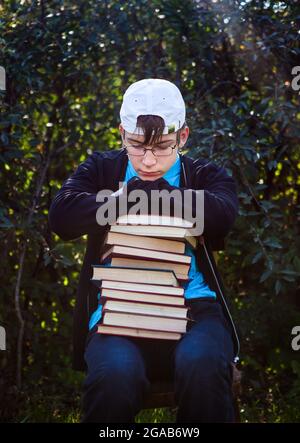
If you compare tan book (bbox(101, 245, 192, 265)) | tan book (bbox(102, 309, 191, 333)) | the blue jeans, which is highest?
tan book (bbox(101, 245, 192, 265))

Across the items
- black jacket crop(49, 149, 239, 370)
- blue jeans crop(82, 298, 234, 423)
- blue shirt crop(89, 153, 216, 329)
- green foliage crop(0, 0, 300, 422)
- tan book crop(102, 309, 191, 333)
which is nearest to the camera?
blue jeans crop(82, 298, 234, 423)

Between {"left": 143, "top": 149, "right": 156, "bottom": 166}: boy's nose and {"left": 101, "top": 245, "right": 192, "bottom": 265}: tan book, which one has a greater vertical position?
{"left": 143, "top": 149, "right": 156, "bottom": 166}: boy's nose

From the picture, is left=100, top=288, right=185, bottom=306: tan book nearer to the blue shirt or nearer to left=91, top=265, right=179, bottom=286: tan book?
left=91, top=265, right=179, bottom=286: tan book

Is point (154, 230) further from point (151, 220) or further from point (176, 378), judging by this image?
point (176, 378)

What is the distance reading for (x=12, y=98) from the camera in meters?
3.94

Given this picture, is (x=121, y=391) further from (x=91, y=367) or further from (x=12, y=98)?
(x=12, y=98)

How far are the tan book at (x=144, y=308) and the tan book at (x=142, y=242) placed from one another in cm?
21

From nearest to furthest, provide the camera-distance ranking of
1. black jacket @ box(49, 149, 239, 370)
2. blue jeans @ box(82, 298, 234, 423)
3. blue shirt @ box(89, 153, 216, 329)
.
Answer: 1. blue jeans @ box(82, 298, 234, 423)
2. black jacket @ box(49, 149, 239, 370)
3. blue shirt @ box(89, 153, 216, 329)

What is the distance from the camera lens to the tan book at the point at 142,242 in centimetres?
267

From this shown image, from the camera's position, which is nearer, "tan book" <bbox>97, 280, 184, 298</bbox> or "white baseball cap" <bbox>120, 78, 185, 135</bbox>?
"tan book" <bbox>97, 280, 184, 298</bbox>

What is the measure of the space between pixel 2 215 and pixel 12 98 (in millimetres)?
714

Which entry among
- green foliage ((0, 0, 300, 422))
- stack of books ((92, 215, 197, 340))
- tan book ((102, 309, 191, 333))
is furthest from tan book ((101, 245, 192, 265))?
green foliage ((0, 0, 300, 422))

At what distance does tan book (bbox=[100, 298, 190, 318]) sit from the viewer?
103 inches

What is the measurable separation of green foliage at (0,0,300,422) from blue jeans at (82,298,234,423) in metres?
1.16
